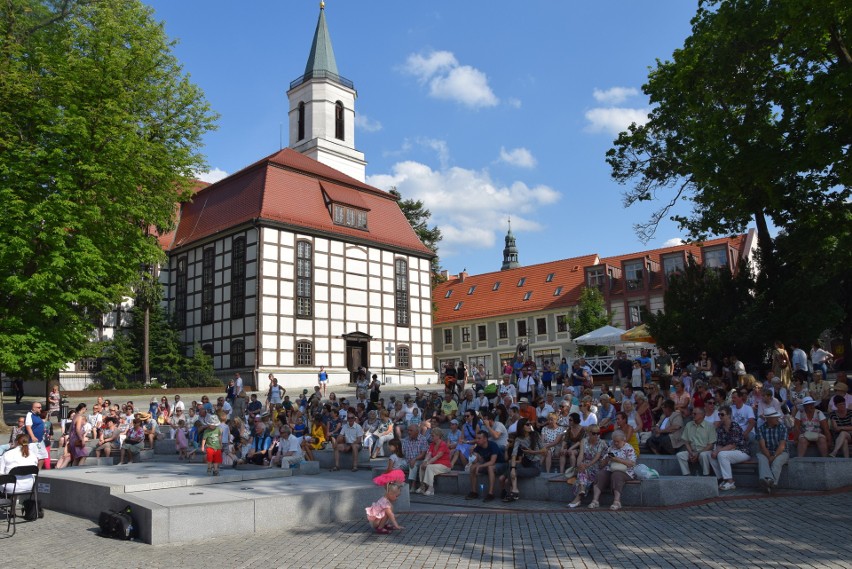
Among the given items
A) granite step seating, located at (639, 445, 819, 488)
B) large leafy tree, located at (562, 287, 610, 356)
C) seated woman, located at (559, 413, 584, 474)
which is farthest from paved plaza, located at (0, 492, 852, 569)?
large leafy tree, located at (562, 287, 610, 356)

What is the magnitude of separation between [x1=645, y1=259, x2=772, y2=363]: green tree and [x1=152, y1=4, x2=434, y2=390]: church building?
18.3 m

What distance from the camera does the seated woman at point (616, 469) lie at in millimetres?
10648

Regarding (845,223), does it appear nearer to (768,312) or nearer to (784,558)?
(768,312)

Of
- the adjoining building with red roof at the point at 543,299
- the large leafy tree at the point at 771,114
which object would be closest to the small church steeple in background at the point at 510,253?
the adjoining building with red roof at the point at 543,299

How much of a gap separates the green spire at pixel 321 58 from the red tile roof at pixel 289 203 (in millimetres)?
10718

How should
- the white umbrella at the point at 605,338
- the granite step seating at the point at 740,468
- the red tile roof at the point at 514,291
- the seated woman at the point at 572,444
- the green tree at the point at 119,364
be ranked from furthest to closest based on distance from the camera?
the red tile roof at the point at 514,291 < the green tree at the point at 119,364 < the white umbrella at the point at 605,338 < the seated woman at the point at 572,444 < the granite step seating at the point at 740,468

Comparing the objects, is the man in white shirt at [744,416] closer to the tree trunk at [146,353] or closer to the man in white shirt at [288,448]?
the man in white shirt at [288,448]

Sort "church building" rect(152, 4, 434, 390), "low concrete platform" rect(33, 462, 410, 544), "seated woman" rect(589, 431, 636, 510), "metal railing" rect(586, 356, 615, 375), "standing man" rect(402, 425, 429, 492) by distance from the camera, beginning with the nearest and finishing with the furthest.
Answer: "low concrete platform" rect(33, 462, 410, 544) < "seated woman" rect(589, 431, 636, 510) < "standing man" rect(402, 425, 429, 492) < "metal railing" rect(586, 356, 615, 375) < "church building" rect(152, 4, 434, 390)

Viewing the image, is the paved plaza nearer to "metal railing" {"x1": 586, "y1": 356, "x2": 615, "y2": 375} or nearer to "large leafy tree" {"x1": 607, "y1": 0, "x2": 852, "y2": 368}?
"large leafy tree" {"x1": 607, "y1": 0, "x2": 852, "y2": 368}

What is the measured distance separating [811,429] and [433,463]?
6513 mm

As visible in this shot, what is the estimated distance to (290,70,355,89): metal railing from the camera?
50.8 meters

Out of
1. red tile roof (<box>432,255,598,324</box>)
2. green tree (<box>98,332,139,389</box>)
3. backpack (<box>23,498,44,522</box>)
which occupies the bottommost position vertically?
backpack (<box>23,498,44,522</box>)

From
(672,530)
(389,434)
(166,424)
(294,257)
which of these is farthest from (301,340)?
(672,530)

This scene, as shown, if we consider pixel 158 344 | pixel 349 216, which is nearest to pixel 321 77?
pixel 349 216
